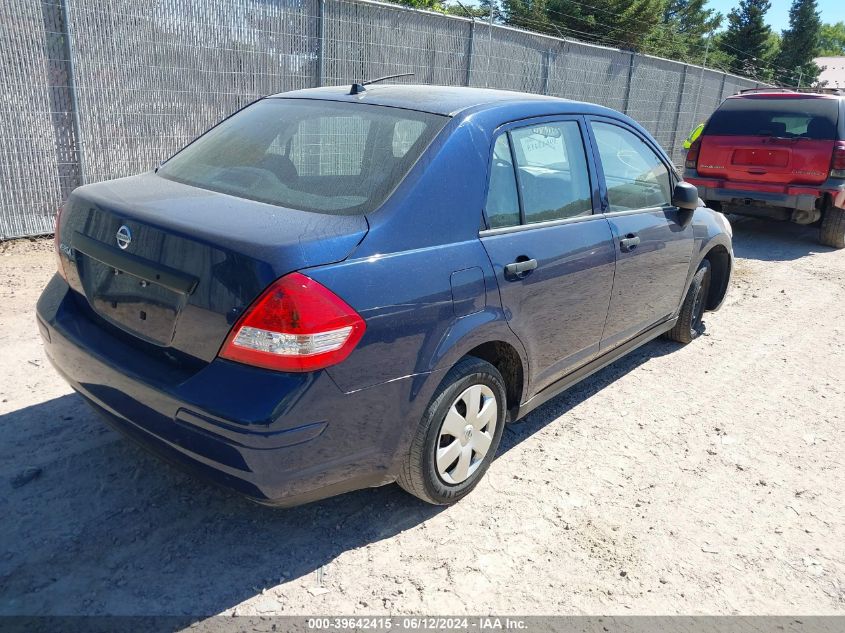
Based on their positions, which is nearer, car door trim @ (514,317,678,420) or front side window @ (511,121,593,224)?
front side window @ (511,121,593,224)

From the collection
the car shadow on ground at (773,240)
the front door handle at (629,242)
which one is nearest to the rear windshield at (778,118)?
the car shadow on ground at (773,240)

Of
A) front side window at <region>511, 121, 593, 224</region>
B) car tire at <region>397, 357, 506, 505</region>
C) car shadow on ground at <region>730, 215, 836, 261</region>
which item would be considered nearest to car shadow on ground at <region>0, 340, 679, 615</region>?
car tire at <region>397, 357, 506, 505</region>

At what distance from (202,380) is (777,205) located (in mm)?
8283

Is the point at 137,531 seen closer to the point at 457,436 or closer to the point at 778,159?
the point at 457,436

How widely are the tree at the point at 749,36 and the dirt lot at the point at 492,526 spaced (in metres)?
52.8

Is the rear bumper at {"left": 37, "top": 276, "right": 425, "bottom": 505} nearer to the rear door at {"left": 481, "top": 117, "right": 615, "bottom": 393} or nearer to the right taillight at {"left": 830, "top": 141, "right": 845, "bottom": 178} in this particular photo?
the rear door at {"left": 481, "top": 117, "right": 615, "bottom": 393}

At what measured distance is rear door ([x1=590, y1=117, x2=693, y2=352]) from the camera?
12.6 feet

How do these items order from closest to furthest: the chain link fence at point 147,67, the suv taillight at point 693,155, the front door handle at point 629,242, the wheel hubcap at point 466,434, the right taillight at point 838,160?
the wheel hubcap at point 466,434, the front door handle at point 629,242, the chain link fence at point 147,67, the right taillight at point 838,160, the suv taillight at point 693,155

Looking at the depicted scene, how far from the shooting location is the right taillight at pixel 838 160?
27.5 feet

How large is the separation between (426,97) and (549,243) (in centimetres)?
90

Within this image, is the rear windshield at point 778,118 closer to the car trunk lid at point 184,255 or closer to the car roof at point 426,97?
the car roof at point 426,97

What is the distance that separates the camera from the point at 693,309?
525 centimetres

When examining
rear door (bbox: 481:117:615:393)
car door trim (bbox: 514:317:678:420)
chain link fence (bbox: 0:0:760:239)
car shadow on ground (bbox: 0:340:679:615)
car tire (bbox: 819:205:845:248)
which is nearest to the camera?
car shadow on ground (bbox: 0:340:679:615)

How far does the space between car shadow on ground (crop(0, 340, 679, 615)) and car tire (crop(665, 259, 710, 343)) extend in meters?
2.95
